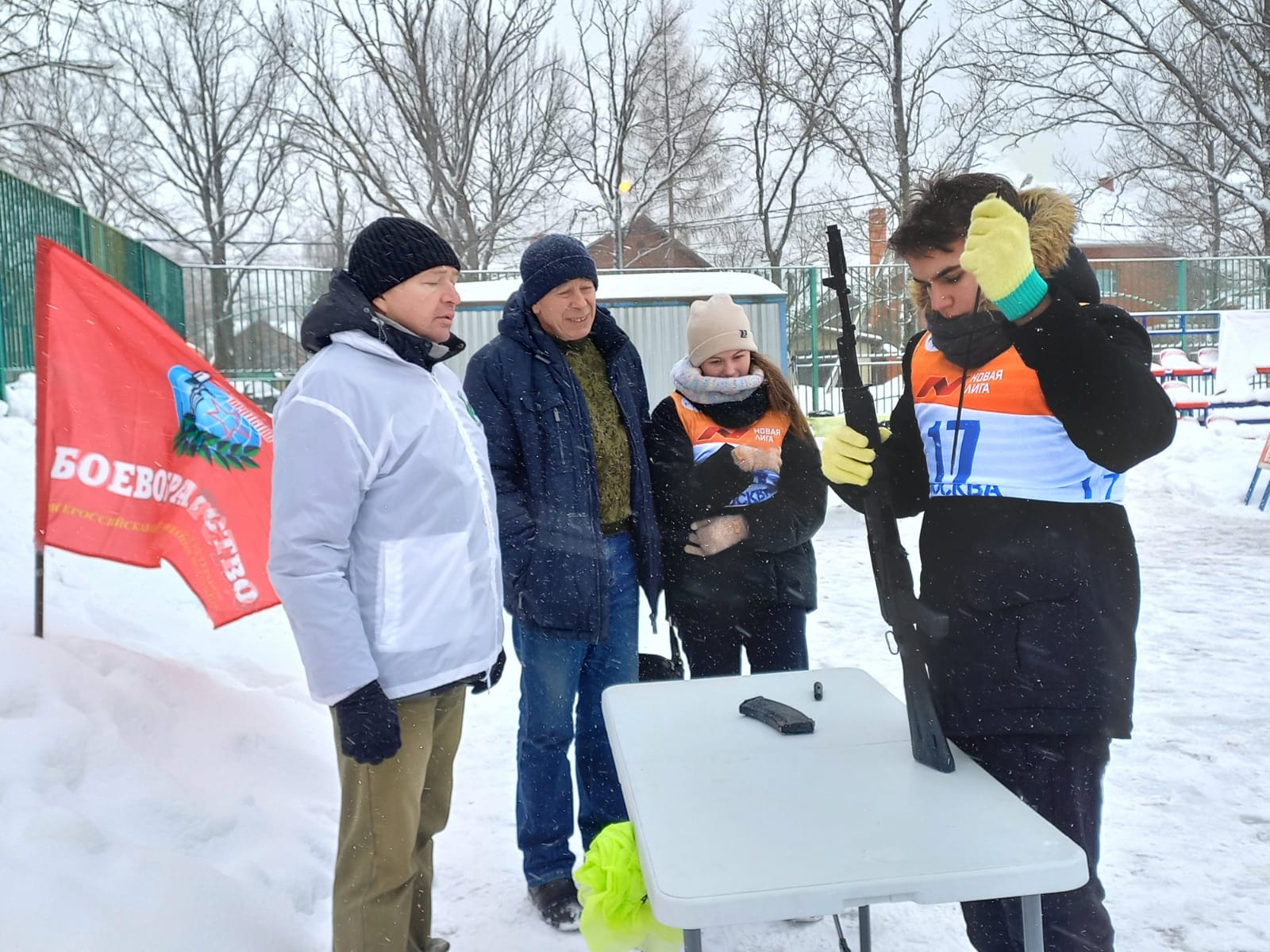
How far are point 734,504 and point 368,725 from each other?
4.76 feet

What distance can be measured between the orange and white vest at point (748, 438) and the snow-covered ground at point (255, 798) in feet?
4.18

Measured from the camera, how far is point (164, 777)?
2793mm

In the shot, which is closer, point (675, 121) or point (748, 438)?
point (748, 438)

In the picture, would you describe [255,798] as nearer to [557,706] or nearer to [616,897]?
[557,706]

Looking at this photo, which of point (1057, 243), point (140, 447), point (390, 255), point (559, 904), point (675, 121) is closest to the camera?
point (1057, 243)

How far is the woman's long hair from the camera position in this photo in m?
3.08

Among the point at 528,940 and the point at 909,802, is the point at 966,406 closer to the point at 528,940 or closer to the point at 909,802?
the point at 909,802

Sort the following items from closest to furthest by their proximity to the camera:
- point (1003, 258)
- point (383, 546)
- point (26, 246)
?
1. point (1003, 258)
2. point (383, 546)
3. point (26, 246)

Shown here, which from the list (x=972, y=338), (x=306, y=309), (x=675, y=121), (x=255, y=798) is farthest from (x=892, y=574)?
(x=675, y=121)

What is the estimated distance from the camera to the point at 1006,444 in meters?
1.81

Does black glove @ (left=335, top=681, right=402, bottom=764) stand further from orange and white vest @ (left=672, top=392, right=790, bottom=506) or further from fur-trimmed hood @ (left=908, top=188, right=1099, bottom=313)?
fur-trimmed hood @ (left=908, top=188, right=1099, bottom=313)

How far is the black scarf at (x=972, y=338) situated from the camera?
181 cm

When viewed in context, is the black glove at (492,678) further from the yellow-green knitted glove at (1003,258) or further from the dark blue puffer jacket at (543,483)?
the yellow-green knitted glove at (1003,258)

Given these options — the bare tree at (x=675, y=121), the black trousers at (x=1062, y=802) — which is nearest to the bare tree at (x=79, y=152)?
the bare tree at (x=675, y=121)
